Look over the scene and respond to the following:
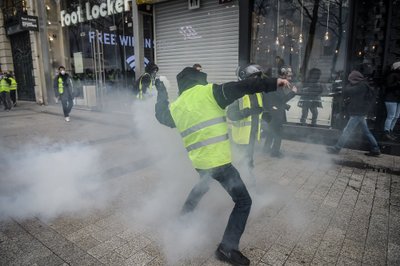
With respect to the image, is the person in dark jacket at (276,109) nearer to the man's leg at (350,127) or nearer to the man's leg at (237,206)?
the man's leg at (350,127)

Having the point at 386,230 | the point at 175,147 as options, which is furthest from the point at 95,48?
the point at 386,230

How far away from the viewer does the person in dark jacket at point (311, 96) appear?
24.2ft

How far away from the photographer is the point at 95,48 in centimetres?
1294

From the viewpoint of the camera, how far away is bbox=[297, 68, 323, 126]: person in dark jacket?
7.38 m

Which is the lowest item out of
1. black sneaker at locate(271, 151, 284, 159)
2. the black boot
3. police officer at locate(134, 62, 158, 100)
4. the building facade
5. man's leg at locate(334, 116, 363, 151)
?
black sneaker at locate(271, 151, 284, 159)

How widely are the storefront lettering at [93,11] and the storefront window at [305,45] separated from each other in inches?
235

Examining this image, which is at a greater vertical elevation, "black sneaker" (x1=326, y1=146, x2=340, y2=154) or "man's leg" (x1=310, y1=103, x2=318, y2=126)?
"man's leg" (x1=310, y1=103, x2=318, y2=126)

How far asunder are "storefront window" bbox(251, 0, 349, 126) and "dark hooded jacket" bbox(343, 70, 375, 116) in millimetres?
1121

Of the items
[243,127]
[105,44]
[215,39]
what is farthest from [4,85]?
[243,127]

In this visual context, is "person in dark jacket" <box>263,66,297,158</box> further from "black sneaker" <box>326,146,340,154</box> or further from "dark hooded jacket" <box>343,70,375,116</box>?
"dark hooded jacket" <box>343,70,375,116</box>

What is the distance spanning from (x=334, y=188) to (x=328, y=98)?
3.41 metres

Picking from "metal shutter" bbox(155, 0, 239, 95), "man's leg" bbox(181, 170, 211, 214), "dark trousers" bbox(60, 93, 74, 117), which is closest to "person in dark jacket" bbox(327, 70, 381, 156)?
"metal shutter" bbox(155, 0, 239, 95)

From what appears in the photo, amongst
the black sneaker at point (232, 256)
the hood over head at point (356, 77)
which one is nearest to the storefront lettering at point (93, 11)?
the hood over head at point (356, 77)

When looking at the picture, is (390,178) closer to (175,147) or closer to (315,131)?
(315,131)
